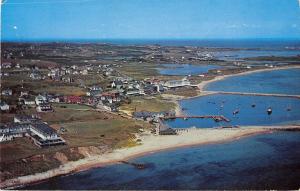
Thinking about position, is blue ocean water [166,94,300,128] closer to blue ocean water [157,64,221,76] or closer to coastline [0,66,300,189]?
coastline [0,66,300,189]

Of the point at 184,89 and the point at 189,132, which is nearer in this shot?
the point at 189,132

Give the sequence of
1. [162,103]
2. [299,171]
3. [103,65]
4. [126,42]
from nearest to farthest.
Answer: [299,171]
[126,42]
[103,65]
[162,103]

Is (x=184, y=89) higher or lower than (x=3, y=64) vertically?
lower

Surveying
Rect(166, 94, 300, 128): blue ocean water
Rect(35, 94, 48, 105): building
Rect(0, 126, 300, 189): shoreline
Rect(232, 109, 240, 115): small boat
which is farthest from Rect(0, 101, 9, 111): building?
Rect(232, 109, 240, 115): small boat

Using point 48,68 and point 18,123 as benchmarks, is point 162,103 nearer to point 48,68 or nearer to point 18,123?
point 48,68

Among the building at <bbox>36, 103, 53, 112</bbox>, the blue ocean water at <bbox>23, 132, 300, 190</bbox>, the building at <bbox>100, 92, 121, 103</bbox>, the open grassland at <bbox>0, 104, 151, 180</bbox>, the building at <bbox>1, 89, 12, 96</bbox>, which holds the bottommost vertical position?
the blue ocean water at <bbox>23, 132, 300, 190</bbox>

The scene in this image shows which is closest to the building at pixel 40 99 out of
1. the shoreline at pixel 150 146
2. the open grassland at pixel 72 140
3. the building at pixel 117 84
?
the open grassland at pixel 72 140

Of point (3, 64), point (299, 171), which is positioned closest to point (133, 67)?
point (3, 64)
